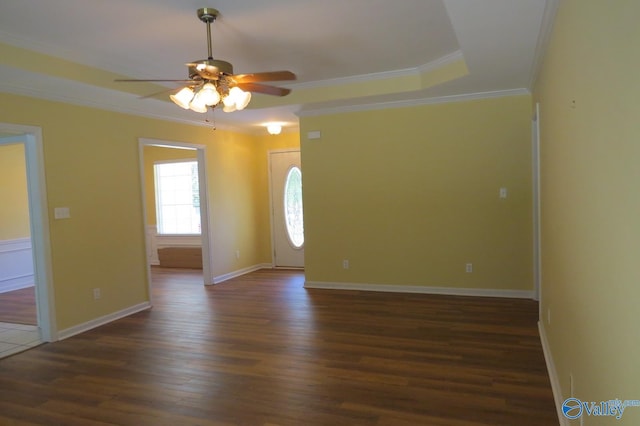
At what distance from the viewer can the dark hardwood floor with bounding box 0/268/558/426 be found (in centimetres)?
268

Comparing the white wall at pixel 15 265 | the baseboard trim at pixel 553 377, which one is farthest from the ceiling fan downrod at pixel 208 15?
the white wall at pixel 15 265

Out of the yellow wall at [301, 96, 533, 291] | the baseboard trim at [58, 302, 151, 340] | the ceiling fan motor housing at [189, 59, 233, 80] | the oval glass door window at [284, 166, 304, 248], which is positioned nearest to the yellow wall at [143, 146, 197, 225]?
the oval glass door window at [284, 166, 304, 248]

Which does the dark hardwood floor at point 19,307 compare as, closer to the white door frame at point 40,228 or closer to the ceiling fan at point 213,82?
the white door frame at point 40,228

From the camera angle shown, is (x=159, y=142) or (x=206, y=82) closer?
(x=206, y=82)

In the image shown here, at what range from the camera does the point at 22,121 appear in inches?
154

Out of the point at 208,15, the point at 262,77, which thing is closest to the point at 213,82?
the point at 262,77

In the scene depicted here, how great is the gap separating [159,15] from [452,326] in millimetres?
3796

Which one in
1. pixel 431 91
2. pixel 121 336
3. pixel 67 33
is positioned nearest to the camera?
pixel 67 33

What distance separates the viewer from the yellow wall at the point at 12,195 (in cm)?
671

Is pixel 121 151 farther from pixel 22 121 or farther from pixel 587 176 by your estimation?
pixel 587 176

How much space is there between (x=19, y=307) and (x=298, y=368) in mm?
4426

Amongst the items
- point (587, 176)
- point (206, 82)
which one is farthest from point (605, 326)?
point (206, 82)

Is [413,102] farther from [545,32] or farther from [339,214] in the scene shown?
[545,32]

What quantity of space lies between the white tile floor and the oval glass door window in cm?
409
